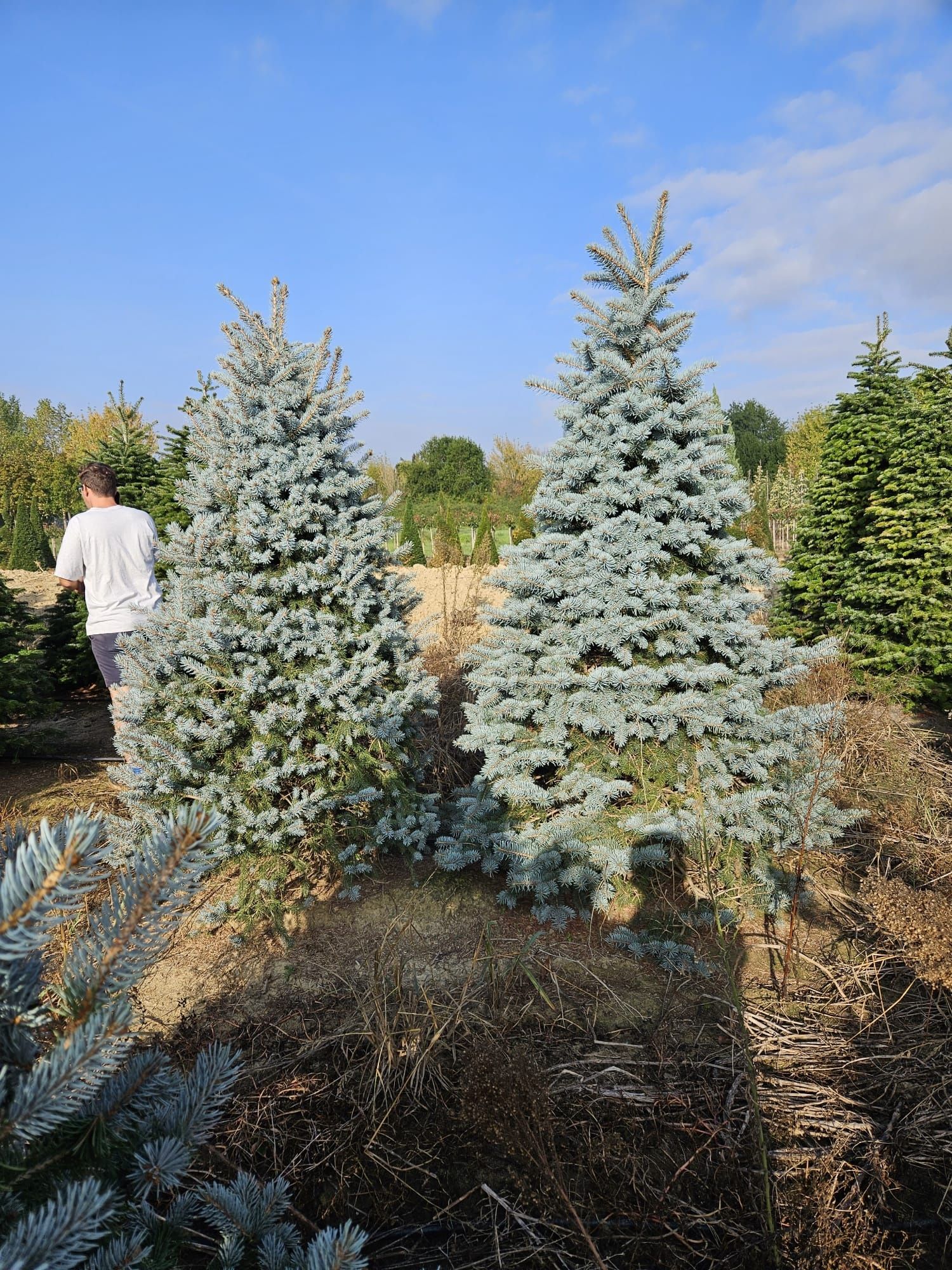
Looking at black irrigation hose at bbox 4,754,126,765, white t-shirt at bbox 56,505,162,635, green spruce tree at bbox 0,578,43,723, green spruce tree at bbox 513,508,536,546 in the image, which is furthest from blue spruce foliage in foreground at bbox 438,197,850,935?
green spruce tree at bbox 513,508,536,546

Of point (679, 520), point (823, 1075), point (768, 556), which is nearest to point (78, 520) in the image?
point (679, 520)

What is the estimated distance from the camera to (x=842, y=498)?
266 inches

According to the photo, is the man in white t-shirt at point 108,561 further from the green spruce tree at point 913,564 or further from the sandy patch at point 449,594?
the green spruce tree at point 913,564

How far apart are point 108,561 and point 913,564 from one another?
6.28 m

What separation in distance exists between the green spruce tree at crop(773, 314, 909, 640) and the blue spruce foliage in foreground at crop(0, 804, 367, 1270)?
6.45 metres

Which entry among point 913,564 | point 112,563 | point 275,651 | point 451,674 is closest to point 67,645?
point 112,563

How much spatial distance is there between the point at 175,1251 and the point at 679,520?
2.86 meters

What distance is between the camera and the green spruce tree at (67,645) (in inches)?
290

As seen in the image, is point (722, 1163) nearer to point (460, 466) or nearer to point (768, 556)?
point (768, 556)

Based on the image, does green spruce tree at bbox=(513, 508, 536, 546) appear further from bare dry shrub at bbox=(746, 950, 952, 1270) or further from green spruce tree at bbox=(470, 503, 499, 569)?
bare dry shrub at bbox=(746, 950, 952, 1270)

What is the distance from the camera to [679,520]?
10.2 feet

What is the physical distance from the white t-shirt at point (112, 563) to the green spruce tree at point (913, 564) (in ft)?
18.3

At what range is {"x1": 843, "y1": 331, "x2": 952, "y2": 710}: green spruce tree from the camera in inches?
227

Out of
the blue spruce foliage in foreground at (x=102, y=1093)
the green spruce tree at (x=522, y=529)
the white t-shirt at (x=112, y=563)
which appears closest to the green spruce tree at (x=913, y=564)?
the white t-shirt at (x=112, y=563)
